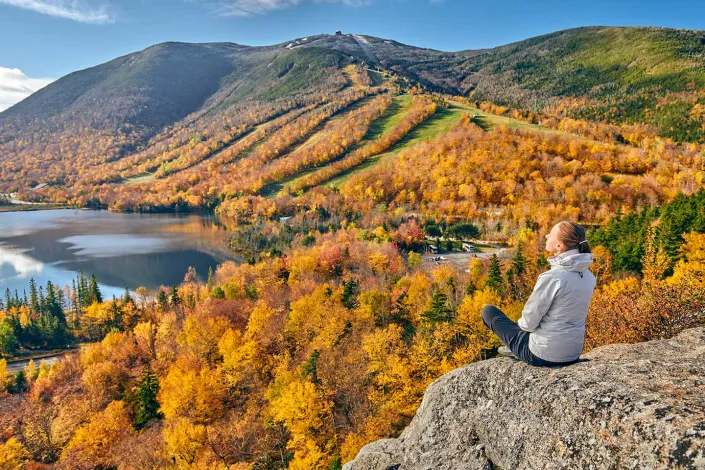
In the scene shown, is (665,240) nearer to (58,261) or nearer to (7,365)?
(7,365)

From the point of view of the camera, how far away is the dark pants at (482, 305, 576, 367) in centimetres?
639

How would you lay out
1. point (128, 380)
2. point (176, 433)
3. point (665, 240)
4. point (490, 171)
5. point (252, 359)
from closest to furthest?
point (176, 433) → point (665, 240) → point (252, 359) → point (128, 380) → point (490, 171)

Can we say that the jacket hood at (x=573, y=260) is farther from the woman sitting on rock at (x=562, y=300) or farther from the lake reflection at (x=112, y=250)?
the lake reflection at (x=112, y=250)

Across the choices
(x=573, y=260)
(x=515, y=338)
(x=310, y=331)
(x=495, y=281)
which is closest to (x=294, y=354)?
(x=310, y=331)

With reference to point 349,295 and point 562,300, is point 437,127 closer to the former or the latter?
point 349,295

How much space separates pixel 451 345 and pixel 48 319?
76780 millimetres

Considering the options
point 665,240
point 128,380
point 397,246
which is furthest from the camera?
point 397,246

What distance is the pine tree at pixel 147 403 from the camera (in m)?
42.3

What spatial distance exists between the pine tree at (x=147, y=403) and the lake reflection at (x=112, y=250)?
166 feet

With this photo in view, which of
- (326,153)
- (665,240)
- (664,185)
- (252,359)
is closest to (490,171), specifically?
(664,185)

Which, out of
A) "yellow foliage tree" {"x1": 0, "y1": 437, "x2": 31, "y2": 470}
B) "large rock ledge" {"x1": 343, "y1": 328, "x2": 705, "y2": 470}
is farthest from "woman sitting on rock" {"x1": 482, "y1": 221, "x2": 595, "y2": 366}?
"yellow foliage tree" {"x1": 0, "y1": 437, "x2": 31, "y2": 470}

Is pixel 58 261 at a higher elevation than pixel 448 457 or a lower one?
lower

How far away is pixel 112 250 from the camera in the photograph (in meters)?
117

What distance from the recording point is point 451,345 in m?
39.7
